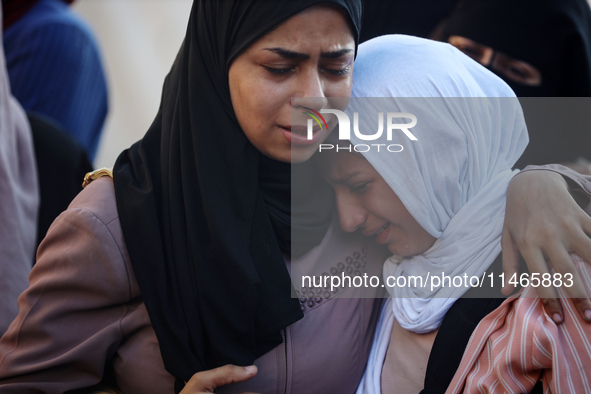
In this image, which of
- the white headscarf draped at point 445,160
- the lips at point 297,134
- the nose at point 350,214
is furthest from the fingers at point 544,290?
the lips at point 297,134

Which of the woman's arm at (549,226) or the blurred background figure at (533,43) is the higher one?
the blurred background figure at (533,43)

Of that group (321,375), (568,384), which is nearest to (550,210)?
(568,384)

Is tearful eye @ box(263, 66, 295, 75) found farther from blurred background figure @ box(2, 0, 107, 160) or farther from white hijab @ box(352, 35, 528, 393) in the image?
blurred background figure @ box(2, 0, 107, 160)

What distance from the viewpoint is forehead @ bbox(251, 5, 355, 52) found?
1.03 meters

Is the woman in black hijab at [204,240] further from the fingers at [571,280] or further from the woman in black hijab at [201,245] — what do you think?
the fingers at [571,280]

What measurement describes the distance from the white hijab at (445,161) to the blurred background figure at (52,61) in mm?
1407

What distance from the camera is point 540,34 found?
1.80m

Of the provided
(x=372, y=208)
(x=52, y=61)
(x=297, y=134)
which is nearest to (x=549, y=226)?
(x=372, y=208)

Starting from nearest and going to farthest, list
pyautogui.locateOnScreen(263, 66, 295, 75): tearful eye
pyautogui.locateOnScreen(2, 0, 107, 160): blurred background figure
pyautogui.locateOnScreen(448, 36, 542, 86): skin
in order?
pyautogui.locateOnScreen(263, 66, 295, 75): tearful eye
pyautogui.locateOnScreen(448, 36, 542, 86): skin
pyautogui.locateOnScreen(2, 0, 107, 160): blurred background figure

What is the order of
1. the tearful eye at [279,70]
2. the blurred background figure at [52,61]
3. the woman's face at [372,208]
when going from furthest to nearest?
the blurred background figure at [52,61] < the woman's face at [372,208] < the tearful eye at [279,70]

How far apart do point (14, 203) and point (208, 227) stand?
772 mm

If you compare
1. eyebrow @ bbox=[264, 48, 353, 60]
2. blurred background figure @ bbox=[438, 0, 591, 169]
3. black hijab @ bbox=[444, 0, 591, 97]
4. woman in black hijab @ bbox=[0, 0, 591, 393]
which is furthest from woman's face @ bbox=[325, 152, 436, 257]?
black hijab @ bbox=[444, 0, 591, 97]

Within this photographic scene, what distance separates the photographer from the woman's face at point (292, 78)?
1034 mm

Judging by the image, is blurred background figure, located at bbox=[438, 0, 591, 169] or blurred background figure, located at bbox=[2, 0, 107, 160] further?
blurred background figure, located at bbox=[2, 0, 107, 160]
